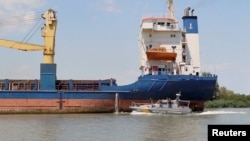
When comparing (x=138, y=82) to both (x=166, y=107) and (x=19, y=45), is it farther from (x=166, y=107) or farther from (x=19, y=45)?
(x=19, y=45)

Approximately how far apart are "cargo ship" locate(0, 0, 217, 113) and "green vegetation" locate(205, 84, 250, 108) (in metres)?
26.5

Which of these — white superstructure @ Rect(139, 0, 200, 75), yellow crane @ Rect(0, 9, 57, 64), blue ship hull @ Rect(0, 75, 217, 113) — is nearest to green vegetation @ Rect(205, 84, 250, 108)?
white superstructure @ Rect(139, 0, 200, 75)

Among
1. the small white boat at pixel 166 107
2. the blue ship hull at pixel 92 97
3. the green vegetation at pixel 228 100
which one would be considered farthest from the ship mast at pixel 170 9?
the green vegetation at pixel 228 100

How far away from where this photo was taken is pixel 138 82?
27766 millimetres

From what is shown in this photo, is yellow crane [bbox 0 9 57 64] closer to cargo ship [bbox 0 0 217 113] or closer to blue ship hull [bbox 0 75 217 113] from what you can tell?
cargo ship [bbox 0 0 217 113]

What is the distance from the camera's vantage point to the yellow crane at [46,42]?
1156 inches

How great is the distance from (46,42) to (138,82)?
7.09 m

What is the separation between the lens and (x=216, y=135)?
7.49m

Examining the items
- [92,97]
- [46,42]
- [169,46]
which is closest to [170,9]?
[169,46]

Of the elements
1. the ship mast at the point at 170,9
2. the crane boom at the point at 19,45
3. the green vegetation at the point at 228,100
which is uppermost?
the ship mast at the point at 170,9

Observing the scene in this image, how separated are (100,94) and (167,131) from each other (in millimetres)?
12666

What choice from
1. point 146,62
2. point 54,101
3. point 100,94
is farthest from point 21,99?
point 146,62

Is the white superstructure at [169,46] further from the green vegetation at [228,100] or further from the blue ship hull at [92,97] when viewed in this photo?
the green vegetation at [228,100]

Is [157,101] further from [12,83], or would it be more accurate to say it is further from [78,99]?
[12,83]
